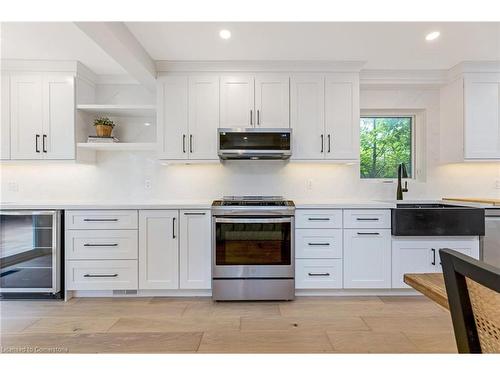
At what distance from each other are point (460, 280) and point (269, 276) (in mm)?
2105

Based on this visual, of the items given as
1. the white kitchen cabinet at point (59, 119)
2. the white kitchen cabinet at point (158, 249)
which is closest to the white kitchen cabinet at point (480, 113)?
the white kitchen cabinet at point (158, 249)

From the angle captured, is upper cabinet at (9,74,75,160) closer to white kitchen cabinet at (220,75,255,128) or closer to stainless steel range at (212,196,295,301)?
white kitchen cabinet at (220,75,255,128)

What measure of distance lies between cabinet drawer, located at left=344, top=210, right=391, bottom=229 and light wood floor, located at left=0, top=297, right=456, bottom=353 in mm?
717

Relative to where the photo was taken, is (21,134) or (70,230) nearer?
(70,230)

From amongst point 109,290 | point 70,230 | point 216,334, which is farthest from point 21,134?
point 216,334

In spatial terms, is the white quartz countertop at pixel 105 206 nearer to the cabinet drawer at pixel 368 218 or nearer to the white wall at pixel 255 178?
the white wall at pixel 255 178

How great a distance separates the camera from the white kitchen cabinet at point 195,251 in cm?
264

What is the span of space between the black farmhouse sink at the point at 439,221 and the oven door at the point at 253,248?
107 cm

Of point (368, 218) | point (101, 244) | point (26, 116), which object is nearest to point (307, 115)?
point (368, 218)

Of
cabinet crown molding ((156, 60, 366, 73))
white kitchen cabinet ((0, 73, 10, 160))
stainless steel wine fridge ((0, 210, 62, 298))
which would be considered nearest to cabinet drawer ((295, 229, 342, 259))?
cabinet crown molding ((156, 60, 366, 73))

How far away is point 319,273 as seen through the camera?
2.66 meters

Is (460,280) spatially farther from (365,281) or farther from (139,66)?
(139,66)

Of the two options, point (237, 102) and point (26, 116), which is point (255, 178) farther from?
point (26, 116)

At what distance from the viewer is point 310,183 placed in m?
3.26
